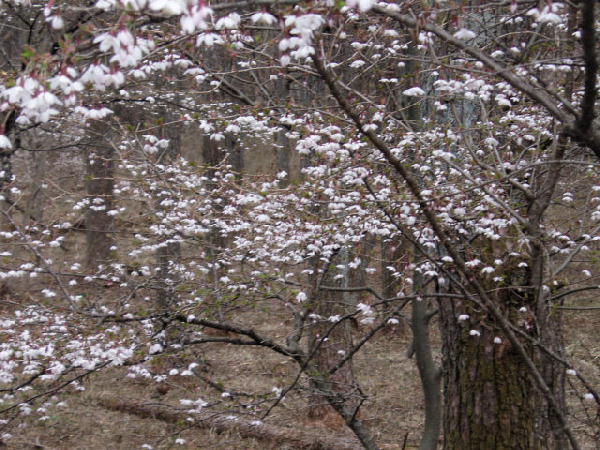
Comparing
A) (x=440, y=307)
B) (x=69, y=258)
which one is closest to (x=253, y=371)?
(x=440, y=307)

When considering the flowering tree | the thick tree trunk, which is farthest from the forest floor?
the thick tree trunk

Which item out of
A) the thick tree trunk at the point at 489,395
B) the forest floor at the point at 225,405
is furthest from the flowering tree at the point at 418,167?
the forest floor at the point at 225,405

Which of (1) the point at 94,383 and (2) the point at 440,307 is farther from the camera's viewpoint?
(1) the point at 94,383

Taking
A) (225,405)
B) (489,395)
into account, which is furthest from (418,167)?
(225,405)

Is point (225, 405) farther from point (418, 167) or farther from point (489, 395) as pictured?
point (418, 167)

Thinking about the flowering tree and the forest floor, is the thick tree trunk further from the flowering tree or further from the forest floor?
the forest floor

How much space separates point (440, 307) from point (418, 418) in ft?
14.5

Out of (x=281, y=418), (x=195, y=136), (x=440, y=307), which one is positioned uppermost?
(x=195, y=136)

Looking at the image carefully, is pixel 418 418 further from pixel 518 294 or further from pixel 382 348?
pixel 518 294

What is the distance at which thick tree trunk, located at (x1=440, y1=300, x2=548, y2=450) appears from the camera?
4.23m

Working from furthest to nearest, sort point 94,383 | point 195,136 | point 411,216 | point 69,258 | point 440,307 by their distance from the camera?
point 195,136
point 69,258
point 94,383
point 440,307
point 411,216

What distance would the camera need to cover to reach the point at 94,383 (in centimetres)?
1000

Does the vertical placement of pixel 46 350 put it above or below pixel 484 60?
below

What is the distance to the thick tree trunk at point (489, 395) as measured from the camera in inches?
167
